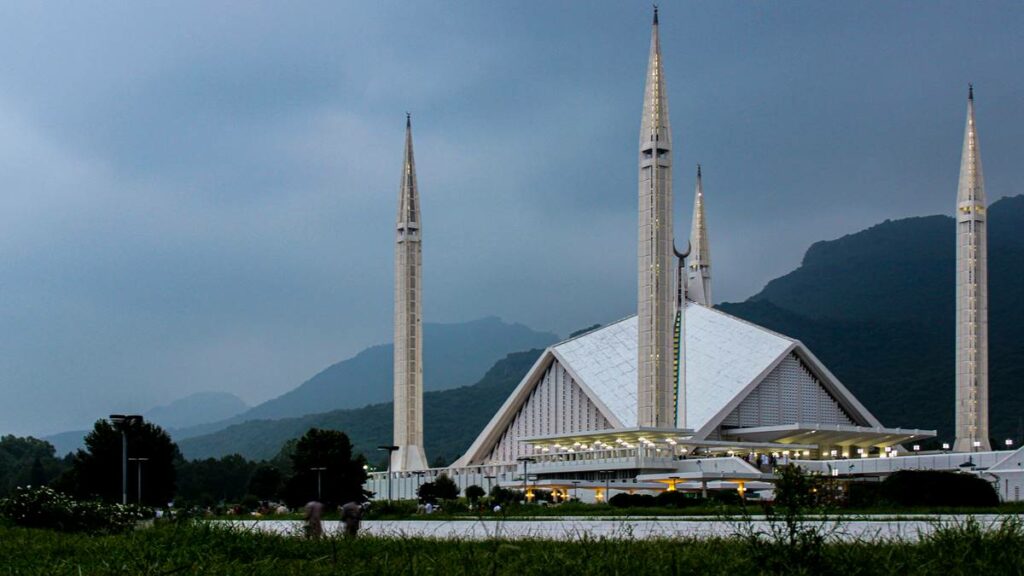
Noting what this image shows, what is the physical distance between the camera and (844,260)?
441ft

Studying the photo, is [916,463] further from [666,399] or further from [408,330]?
[408,330]

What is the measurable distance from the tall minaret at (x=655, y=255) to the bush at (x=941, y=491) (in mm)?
17298

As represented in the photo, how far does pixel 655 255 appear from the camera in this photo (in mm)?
35094

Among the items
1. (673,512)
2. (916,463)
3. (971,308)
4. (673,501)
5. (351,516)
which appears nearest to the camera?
(351,516)

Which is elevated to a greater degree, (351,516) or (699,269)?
(699,269)

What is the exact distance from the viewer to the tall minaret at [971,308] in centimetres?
4047

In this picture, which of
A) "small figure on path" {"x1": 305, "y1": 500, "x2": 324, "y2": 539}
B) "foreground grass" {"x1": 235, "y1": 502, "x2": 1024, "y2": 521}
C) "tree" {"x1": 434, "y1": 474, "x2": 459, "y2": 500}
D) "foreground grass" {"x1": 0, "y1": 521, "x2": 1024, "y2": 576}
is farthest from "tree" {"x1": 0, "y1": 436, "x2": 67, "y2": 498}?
"foreground grass" {"x1": 0, "y1": 521, "x2": 1024, "y2": 576}

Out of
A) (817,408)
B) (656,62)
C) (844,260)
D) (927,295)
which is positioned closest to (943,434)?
(817,408)

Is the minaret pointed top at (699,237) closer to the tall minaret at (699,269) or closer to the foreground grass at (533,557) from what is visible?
the tall minaret at (699,269)

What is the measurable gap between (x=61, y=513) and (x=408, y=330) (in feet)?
116

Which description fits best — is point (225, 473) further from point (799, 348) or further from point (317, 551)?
point (317, 551)

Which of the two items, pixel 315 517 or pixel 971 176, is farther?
pixel 971 176

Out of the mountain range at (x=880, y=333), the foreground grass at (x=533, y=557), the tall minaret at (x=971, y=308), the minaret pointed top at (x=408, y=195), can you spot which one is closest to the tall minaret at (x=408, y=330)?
the minaret pointed top at (x=408, y=195)

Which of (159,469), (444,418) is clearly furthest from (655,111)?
(444,418)
